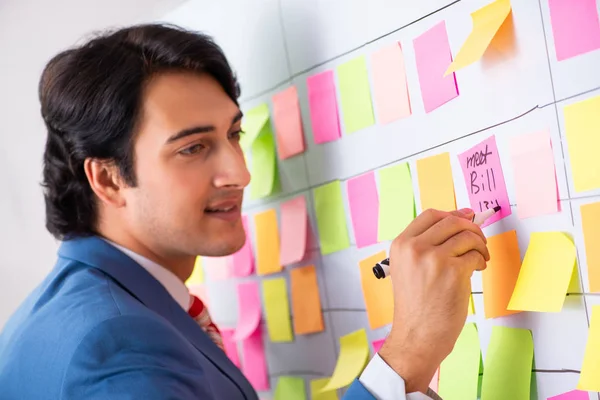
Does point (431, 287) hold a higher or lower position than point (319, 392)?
higher

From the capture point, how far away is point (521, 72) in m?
0.97

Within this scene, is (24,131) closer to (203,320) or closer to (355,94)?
(203,320)

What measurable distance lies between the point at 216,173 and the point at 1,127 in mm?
953

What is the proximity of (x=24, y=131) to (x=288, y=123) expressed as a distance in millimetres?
872

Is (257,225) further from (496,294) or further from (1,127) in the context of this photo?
(1,127)

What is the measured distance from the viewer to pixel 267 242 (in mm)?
1502

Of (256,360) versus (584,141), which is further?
(256,360)

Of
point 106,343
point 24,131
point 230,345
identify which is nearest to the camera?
point 106,343

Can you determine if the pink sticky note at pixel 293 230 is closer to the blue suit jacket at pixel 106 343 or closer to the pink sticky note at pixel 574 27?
the blue suit jacket at pixel 106 343

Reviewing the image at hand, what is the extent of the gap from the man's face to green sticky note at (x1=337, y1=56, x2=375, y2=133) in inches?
7.6

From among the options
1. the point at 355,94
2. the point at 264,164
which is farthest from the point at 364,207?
the point at 264,164

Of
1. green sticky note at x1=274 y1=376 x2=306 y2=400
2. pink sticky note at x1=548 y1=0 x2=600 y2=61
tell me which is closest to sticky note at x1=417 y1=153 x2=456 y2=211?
pink sticky note at x1=548 y1=0 x2=600 y2=61

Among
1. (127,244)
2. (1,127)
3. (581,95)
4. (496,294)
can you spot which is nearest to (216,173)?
(127,244)

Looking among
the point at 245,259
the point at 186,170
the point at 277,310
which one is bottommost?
the point at 277,310
